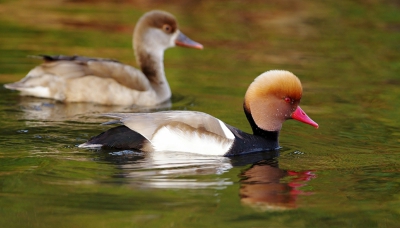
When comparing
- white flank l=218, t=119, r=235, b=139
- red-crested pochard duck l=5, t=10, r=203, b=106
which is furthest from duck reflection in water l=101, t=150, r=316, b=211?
red-crested pochard duck l=5, t=10, r=203, b=106

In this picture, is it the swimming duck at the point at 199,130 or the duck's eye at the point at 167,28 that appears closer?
Answer: the swimming duck at the point at 199,130

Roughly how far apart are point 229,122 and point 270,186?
282 cm

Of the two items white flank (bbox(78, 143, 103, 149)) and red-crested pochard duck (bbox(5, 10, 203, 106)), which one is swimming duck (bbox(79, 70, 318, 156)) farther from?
red-crested pochard duck (bbox(5, 10, 203, 106))

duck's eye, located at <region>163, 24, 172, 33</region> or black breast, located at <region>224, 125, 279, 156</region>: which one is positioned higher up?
duck's eye, located at <region>163, 24, 172, 33</region>

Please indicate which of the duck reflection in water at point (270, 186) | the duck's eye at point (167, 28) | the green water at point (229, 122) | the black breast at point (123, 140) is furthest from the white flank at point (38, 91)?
the duck reflection in water at point (270, 186)

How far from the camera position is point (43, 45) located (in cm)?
1409

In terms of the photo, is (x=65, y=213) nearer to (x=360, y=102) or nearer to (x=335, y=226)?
(x=335, y=226)

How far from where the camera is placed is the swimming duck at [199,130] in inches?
293

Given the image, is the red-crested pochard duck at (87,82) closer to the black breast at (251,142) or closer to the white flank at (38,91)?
the white flank at (38,91)

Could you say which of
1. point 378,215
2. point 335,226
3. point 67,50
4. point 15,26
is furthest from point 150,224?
point 15,26

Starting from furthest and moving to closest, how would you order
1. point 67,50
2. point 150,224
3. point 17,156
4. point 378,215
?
point 67,50, point 17,156, point 378,215, point 150,224

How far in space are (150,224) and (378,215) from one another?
1.80 meters

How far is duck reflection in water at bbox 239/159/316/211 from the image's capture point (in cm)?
612

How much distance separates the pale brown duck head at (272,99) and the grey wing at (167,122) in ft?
1.54
